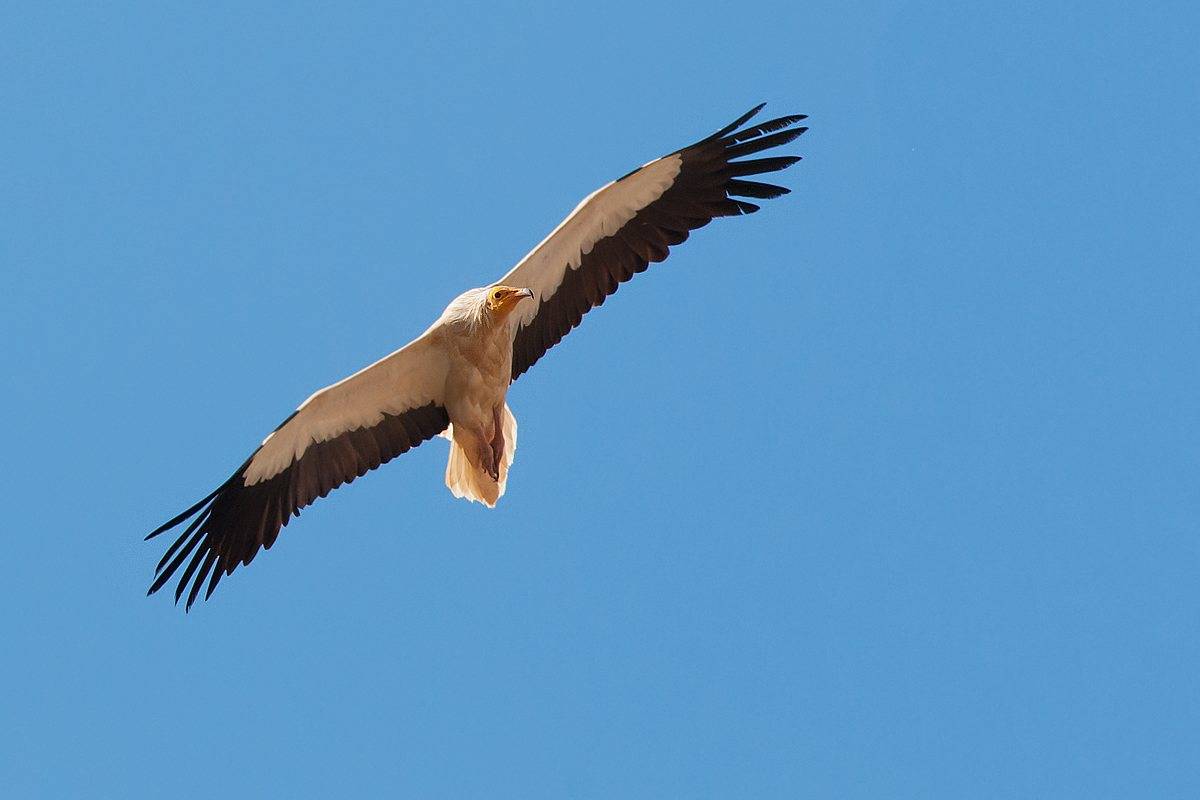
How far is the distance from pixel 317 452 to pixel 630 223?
2.49m

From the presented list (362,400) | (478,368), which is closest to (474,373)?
(478,368)

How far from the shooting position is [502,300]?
10.2 metres

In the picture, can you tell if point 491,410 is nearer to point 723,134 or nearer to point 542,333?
point 542,333

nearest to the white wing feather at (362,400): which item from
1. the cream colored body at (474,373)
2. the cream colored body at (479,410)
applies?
the cream colored body at (474,373)

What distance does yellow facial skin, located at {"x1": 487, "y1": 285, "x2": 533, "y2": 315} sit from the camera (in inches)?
402

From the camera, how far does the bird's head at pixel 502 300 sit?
33.5 ft

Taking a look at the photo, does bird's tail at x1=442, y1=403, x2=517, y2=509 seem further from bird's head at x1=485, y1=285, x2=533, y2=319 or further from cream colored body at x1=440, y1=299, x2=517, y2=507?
bird's head at x1=485, y1=285, x2=533, y2=319

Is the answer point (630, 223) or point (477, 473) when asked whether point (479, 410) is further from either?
point (630, 223)

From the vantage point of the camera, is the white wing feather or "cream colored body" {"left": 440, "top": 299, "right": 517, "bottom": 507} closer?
"cream colored body" {"left": 440, "top": 299, "right": 517, "bottom": 507}

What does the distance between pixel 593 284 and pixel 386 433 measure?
1675 mm

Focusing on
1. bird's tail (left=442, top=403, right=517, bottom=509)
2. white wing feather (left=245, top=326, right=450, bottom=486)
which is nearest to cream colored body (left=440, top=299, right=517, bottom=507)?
bird's tail (left=442, top=403, right=517, bottom=509)

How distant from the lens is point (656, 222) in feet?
34.9

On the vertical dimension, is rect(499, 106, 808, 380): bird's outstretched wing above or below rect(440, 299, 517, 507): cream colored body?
above

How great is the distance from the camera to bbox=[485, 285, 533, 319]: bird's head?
10.2 m
